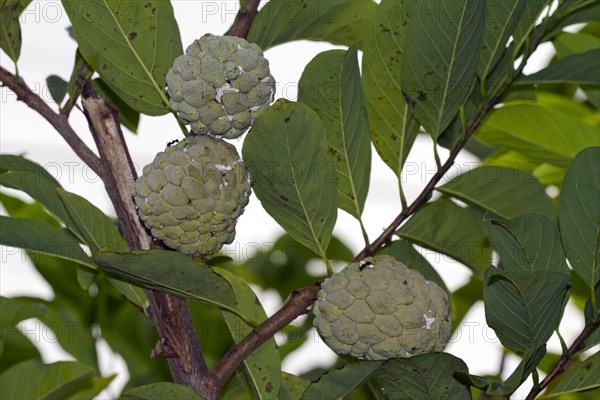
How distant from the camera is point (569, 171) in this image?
1223mm

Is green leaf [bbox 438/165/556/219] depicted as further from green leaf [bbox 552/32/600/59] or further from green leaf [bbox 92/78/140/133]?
green leaf [bbox 92/78/140/133]

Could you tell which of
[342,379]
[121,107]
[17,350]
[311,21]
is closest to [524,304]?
[342,379]

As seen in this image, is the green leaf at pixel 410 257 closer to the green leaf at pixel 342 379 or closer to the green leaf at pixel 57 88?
the green leaf at pixel 342 379

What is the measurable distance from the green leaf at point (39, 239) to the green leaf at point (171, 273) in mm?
211

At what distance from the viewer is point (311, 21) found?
1.42 m

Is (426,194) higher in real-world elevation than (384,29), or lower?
lower

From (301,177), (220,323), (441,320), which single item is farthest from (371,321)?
(220,323)

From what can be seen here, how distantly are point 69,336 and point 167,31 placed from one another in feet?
2.83

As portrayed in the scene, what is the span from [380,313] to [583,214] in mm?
341

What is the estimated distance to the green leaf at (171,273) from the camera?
1.07m

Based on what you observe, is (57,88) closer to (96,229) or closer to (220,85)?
(96,229)

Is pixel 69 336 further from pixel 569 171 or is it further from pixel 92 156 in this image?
pixel 569 171

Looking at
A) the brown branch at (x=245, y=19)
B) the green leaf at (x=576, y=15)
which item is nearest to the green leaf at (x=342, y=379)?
the brown branch at (x=245, y=19)

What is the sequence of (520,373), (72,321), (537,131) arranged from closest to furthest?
(520,373), (537,131), (72,321)
